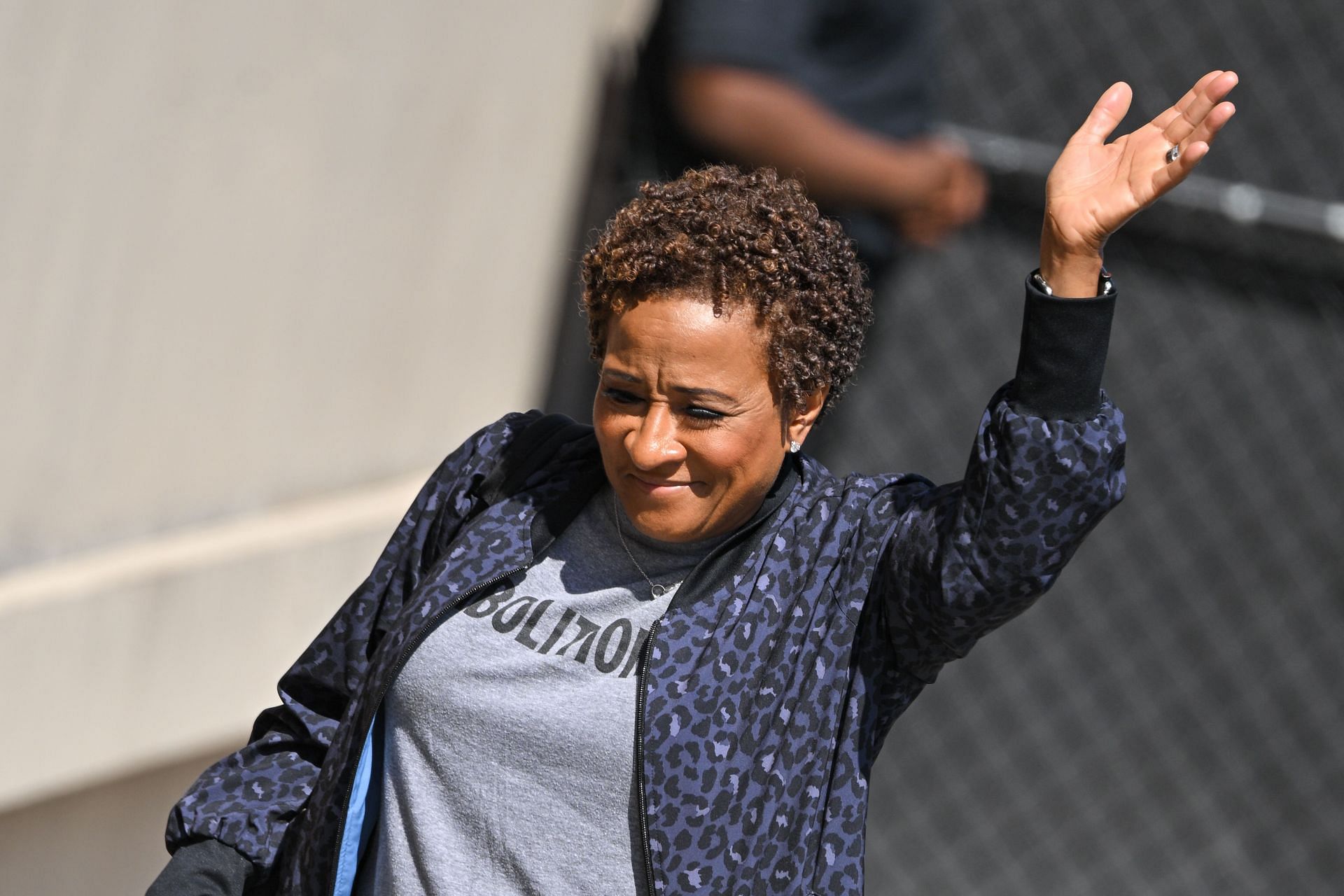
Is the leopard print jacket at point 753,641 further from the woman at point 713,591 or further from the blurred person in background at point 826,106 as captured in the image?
the blurred person in background at point 826,106

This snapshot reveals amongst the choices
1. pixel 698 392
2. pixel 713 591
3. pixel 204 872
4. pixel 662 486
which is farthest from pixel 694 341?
pixel 204 872

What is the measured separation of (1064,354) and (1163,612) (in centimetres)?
324

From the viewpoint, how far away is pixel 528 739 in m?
1.61

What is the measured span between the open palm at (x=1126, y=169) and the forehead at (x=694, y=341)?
0.33 meters

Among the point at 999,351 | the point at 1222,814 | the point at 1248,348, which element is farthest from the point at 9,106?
the point at 1222,814

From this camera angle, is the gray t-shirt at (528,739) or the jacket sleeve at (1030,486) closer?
the jacket sleeve at (1030,486)

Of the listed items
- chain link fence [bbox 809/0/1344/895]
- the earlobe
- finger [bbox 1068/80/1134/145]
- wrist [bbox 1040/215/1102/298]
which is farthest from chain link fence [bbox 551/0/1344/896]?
wrist [bbox 1040/215/1102/298]

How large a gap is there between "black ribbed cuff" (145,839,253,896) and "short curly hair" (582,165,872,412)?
0.75 meters

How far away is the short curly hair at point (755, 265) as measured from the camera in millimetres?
1613

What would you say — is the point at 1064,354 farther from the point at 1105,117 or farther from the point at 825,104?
the point at 825,104

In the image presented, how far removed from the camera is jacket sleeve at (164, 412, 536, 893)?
180cm

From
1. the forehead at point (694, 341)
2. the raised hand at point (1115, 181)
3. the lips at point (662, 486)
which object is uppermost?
the raised hand at point (1115, 181)

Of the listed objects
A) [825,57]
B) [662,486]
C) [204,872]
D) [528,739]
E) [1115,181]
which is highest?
[825,57]

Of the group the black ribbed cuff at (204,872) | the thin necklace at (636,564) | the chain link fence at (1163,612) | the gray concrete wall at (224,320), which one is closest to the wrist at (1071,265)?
the thin necklace at (636,564)
